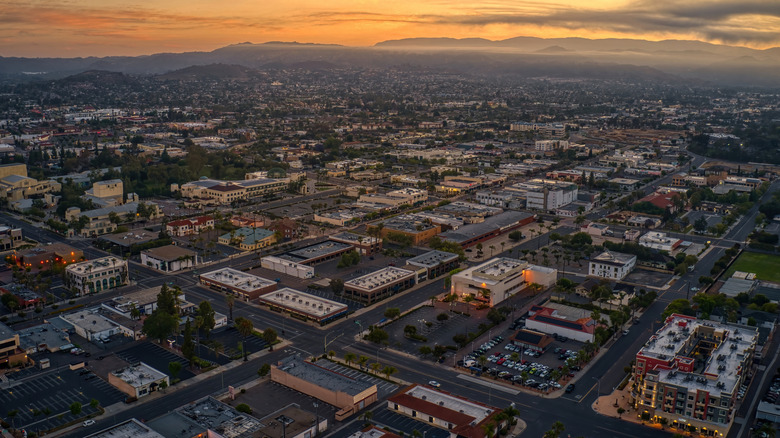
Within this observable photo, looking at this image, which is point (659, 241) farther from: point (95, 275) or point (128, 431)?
point (95, 275)

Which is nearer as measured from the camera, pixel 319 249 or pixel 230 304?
pixel 230 304

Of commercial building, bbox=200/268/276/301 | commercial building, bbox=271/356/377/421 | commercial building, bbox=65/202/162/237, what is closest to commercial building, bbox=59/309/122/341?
commercial building, bbox=200/268/276/301

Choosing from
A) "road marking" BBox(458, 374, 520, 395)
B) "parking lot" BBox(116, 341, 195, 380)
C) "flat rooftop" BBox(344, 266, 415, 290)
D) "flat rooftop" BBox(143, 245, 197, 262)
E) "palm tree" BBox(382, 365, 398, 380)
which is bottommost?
"road marking" BBox(458, 374, 520, 395)

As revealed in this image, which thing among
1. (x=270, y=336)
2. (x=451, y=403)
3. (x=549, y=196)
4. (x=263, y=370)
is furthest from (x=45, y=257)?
(x=549, y=196)

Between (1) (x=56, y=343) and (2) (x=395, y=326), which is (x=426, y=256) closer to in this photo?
(2) (x=395, y=326)

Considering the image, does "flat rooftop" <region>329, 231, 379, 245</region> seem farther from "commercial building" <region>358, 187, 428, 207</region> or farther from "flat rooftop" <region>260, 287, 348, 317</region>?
"commercial building" <region>358, 187, 428, 207</region>

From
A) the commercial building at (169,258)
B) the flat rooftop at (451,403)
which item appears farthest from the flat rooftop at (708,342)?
the commercial building at (169,258)

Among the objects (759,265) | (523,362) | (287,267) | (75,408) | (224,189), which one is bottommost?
(759,265)
